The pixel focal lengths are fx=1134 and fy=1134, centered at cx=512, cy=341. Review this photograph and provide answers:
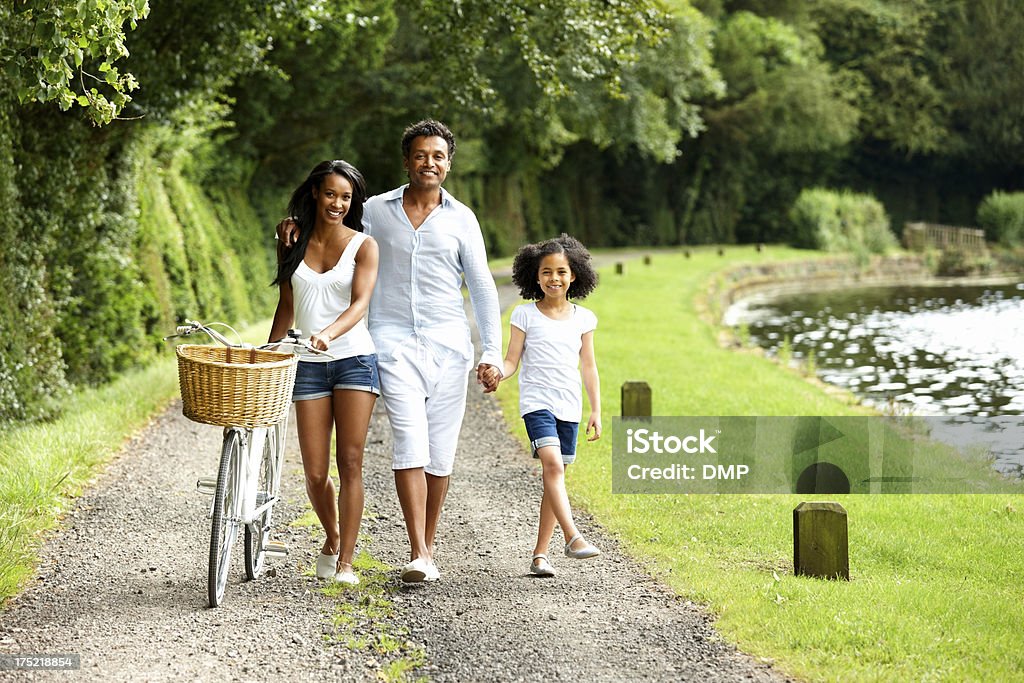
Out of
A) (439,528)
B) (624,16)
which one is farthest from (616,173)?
(439,528)

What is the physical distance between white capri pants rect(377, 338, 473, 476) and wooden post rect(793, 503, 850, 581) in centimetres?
183

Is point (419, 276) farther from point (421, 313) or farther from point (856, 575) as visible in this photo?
point (856, 575)

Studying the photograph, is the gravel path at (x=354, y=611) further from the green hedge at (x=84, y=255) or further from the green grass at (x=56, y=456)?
the green hedge at (x=84, y=255)

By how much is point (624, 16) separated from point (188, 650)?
31.4 feet

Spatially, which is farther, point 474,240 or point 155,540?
point 155,540

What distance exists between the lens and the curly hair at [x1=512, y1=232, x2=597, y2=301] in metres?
5.90

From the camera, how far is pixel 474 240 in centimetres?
556

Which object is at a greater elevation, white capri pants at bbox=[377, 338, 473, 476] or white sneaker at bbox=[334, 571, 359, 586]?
white capri pants at bbox=[377, 338, 473, 476]

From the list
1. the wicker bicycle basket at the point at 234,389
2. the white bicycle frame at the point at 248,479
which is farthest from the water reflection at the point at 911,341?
the wicker bicycle basket at the point at 234,389

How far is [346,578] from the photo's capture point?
5570 mm

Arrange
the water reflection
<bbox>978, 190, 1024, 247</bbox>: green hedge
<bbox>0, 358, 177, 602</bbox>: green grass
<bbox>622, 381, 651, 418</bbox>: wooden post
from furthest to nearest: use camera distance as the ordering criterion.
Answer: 1. <bbox>978, 190, 1024, 247</bbox>: green hedge
2. the water reflection
3. <bbox>622, 381, 651, 418</bbox>: wooden post
4. <bbox>0, 358, 177, 602</bbox>: green grass

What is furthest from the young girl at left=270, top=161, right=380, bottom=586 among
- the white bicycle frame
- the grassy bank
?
the grassy bank

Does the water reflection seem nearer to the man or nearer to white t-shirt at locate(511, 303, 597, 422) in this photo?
white t-shirt at locate(511, 303, 597, 422)

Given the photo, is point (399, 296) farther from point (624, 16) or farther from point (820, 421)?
point (624, 16)
